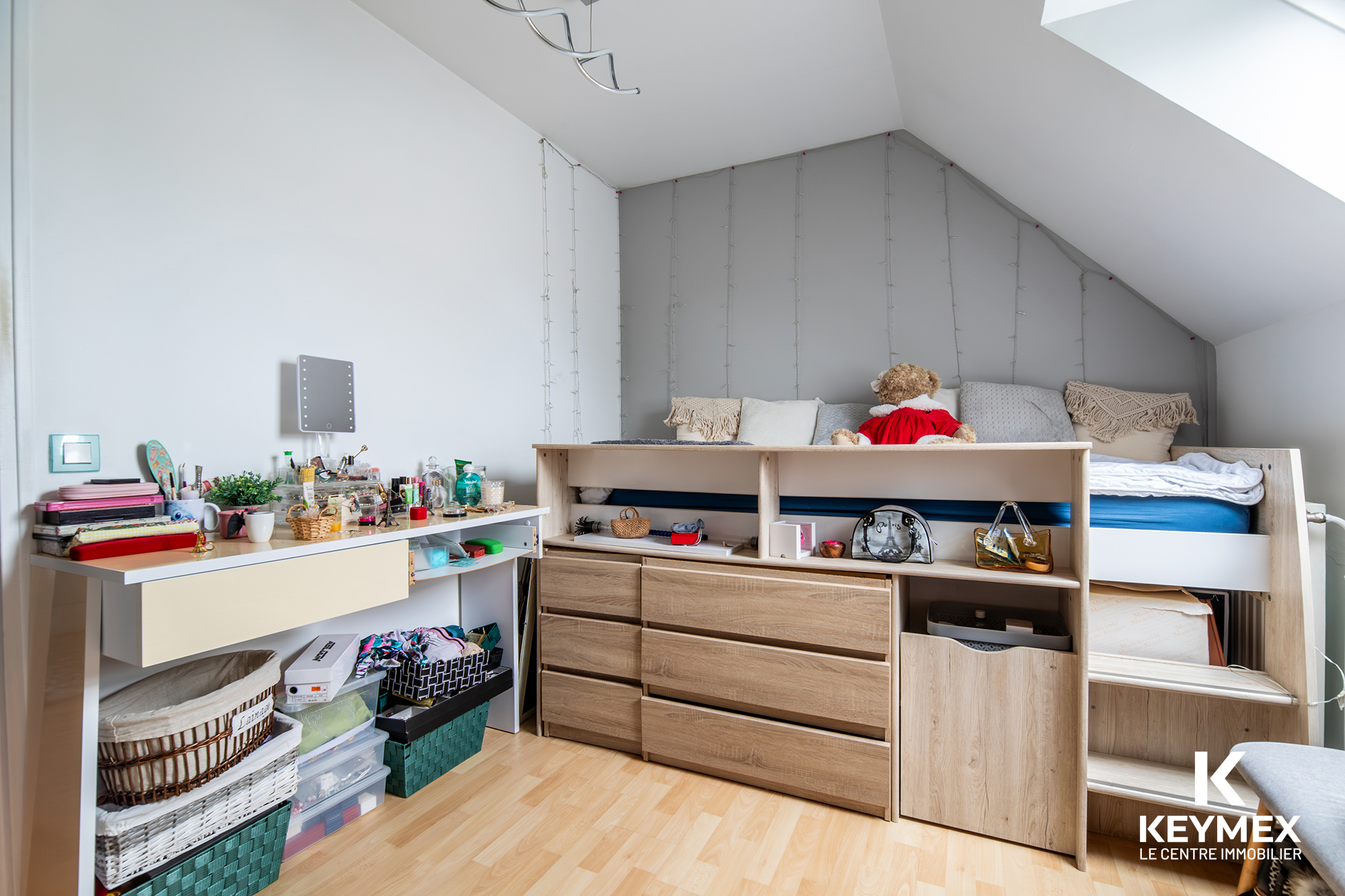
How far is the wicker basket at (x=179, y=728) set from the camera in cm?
128

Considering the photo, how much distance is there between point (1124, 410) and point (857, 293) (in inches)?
48.8

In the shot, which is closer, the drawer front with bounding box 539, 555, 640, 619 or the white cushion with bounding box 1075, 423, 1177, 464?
the drawer front with bounding box 539, 555, 640, 619

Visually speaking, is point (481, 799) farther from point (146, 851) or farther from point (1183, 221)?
point (1183, 221)

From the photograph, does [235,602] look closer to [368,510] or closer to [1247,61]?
[368,510]

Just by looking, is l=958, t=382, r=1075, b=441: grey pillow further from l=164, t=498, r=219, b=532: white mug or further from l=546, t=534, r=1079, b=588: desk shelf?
l=164, t=498, r=219, b=532: white mug

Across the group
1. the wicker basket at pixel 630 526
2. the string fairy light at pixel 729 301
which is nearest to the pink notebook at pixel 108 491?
the wicker basket at pixel 630 526

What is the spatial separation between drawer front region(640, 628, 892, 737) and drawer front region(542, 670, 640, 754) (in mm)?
146

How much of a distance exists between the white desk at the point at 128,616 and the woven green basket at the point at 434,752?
2.25 ft

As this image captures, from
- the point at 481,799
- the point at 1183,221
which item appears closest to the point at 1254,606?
the point at 1183,221

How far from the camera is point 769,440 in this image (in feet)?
9.39

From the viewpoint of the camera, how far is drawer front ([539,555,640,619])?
2.21 metres

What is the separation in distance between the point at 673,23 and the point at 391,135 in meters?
1.09

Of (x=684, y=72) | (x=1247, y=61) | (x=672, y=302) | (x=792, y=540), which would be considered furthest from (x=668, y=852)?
(x=684, y=72)

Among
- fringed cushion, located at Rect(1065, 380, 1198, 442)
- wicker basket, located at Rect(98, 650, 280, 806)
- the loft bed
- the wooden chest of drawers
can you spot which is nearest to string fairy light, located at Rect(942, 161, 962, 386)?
fringed cushion, located at Rect(1065, 380, 1198, 442)
